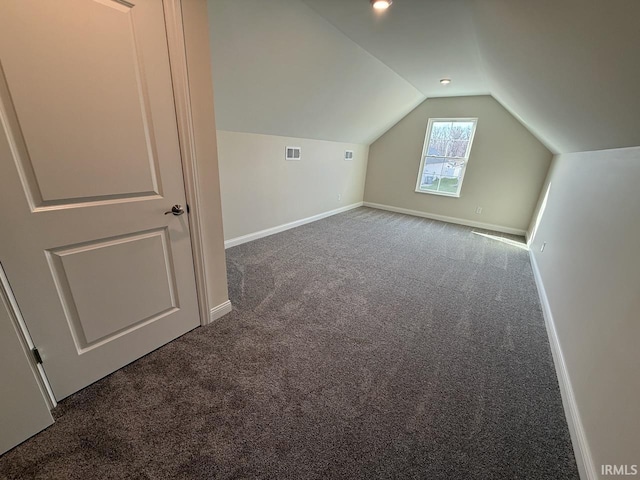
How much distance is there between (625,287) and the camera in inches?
50.2

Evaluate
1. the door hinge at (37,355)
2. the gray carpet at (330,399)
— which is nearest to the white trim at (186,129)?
the gray carpet at (330,399)

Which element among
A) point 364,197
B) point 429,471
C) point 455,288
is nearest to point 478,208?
point 364,197

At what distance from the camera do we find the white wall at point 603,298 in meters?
1.05

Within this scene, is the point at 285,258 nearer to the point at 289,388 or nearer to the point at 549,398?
the point at 289,388

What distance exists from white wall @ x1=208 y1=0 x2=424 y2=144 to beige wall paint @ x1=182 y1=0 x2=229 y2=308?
506 mm

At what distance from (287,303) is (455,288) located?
1757 millimetres

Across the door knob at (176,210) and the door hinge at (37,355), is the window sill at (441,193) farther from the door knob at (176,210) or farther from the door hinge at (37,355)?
the door hinge at (37,355)

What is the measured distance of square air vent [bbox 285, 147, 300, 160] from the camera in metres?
3.85

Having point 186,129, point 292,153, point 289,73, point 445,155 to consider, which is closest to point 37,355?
point 186,129

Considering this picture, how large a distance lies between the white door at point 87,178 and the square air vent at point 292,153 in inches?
99.5

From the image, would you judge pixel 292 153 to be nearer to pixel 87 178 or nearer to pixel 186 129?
pixel 186 129

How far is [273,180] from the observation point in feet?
12.3

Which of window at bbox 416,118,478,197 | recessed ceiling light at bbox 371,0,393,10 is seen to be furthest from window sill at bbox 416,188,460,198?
recessed ceiling light at bbox 371,0,393,10

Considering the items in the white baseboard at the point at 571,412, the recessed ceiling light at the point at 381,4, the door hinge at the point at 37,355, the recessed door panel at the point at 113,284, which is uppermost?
the recessed ceiling light at the point at 381,4
